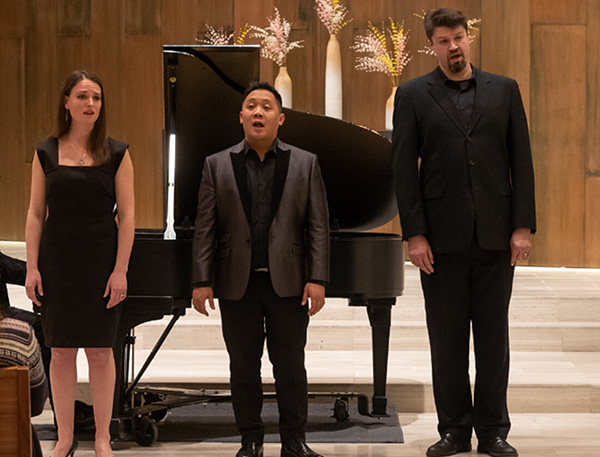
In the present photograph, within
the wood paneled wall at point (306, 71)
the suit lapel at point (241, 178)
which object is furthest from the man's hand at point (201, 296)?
the wood paneled wall at point (306, 71)

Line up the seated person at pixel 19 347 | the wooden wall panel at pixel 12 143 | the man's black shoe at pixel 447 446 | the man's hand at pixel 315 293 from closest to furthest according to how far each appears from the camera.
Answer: the seated person at pixel 19 347
the man's hand at pixel 315 293
the man's black shoe at pixel 447 446
the wooden wall panel at pixel 12 143

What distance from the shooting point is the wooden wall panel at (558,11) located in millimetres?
6945

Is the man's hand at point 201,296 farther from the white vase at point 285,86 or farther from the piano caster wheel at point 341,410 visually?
the white vase at point 285,86

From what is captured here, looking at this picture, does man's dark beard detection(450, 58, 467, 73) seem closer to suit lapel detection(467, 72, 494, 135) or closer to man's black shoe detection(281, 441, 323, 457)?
suit lapel detection(467, 72, 494, 135)

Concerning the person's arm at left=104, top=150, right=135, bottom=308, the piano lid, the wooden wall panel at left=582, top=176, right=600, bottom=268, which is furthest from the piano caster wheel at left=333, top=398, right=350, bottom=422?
the wooden wall panel at left=582, top=176, right=600, bottom=268

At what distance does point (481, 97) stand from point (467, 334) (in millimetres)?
824

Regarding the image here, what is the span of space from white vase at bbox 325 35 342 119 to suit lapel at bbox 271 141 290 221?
373cm

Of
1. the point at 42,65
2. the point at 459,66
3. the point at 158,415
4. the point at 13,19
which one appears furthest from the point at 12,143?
the point at 459,66

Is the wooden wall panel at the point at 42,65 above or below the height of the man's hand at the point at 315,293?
above

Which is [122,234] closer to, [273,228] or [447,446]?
[273,228]

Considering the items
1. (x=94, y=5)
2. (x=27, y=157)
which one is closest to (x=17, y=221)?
(x=27, y=157)

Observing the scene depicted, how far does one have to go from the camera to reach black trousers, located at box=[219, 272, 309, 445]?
304 centimetres

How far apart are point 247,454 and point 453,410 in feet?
2.42

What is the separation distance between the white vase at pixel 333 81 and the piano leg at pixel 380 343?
3275 millimetres
